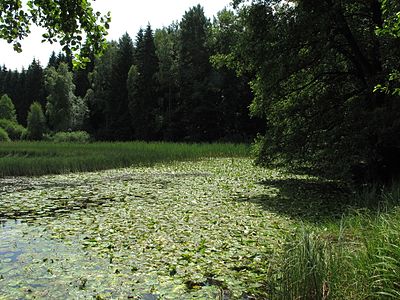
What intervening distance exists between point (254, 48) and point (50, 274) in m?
8.92

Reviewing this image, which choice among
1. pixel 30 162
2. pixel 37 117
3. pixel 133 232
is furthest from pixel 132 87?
pixel 133 232

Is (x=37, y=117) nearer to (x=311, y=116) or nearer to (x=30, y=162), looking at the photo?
(x=30, y=162)

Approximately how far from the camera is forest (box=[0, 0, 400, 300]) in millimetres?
3707

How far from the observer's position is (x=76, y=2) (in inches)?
132

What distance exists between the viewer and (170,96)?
4100 centimetres

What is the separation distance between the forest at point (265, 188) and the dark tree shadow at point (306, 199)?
0.17 ft

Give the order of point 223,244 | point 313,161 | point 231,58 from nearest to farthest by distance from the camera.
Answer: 1. point 223,244
2. point 313,161
3. point 231,58

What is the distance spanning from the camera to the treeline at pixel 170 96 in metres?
37.6

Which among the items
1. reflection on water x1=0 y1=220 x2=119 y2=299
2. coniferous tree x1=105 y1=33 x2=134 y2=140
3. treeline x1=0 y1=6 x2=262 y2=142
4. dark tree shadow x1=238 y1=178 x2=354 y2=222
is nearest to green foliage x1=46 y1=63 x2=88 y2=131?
treeline x1=0 y1=6 x2=262 y2=142

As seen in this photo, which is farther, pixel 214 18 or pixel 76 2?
pixel 214 18

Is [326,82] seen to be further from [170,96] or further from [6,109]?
[6,109]

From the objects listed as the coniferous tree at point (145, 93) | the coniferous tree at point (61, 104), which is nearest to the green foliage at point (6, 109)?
the coniferous tree at point (61, 104)

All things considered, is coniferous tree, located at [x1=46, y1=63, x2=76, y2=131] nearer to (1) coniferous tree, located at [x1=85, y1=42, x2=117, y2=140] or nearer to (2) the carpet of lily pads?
(1) coniferous tree, located at [x1=85, y1=42, x2=117, y2=140]

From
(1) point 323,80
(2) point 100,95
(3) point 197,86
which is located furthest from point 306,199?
(2) point 100,95
